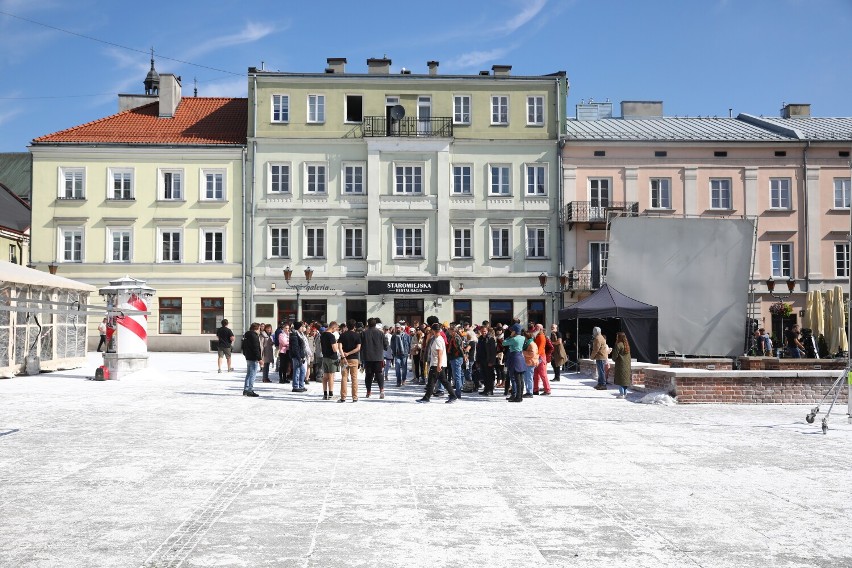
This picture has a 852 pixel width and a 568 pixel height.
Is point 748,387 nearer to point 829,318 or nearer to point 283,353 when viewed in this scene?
point 829,318

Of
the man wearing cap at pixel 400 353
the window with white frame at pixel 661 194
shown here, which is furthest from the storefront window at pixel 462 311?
the man wearing cap at pixel 400 353

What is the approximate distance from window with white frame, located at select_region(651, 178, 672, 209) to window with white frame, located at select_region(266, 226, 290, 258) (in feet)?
57.2

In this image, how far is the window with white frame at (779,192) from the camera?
136ft

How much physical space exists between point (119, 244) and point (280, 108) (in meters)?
9.85

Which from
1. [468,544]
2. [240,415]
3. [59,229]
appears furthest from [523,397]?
[59,229]

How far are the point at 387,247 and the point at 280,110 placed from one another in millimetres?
8253

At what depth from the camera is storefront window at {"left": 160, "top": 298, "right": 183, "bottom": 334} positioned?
39969mm

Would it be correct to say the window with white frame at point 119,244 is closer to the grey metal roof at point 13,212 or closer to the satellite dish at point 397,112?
the grey metal roof at point 13,212

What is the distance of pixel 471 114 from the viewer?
134ft

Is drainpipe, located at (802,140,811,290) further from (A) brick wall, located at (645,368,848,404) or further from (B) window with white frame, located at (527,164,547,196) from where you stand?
(A) brick wall, located at (645,368,848,404)

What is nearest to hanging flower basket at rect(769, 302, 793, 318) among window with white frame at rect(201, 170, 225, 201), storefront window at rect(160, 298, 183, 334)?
window with white frame at rect(201, 170, 225, 201)

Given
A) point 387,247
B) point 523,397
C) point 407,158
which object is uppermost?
point 407,158

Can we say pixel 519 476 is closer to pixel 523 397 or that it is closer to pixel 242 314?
pixel 523 397

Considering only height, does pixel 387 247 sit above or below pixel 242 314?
above
